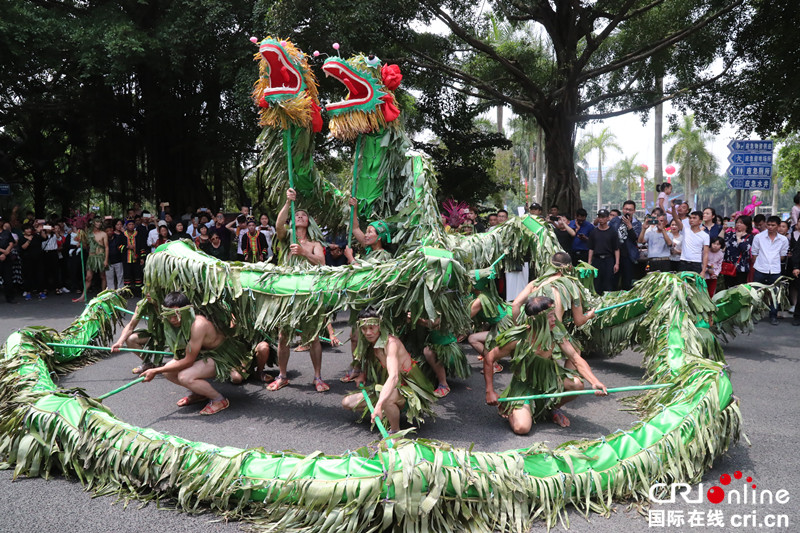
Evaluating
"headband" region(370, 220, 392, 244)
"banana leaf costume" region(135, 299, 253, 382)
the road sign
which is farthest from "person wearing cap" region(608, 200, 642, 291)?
"banana leaf costume" region(135, 299, 253, 382)

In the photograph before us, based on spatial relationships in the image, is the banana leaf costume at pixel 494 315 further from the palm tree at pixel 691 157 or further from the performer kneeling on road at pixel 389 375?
the palm tree at pixel 691 157

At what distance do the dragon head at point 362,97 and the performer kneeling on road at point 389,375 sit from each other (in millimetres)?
1862

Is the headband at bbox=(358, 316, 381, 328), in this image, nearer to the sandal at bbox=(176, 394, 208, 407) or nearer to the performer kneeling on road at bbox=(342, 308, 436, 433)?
the performer kneeling on road at bbox=(342, 308, 436, 433)

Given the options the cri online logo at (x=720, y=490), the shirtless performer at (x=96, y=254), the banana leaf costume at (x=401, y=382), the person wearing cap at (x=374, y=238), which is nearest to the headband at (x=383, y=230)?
the person wearing cap at (x=374, y=238)

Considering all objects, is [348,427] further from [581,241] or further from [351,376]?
[581,241]

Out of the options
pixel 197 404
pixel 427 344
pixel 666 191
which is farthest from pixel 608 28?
pixel 197 404

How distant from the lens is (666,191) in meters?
7.70

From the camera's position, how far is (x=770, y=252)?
7555 mm

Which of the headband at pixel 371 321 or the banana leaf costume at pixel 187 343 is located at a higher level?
the headband at pixel 371 321

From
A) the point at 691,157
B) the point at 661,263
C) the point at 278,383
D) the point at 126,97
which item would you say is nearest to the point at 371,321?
the point at 278,383

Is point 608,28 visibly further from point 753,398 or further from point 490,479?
point 490,479

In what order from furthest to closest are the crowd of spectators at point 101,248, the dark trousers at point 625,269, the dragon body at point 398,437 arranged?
the crowd of spectators at point 101,248 → the dark trousers at point 625,269 → the dragon body at point 398,437

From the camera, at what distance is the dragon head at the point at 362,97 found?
4.87 meters

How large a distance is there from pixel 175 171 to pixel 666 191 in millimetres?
12304
